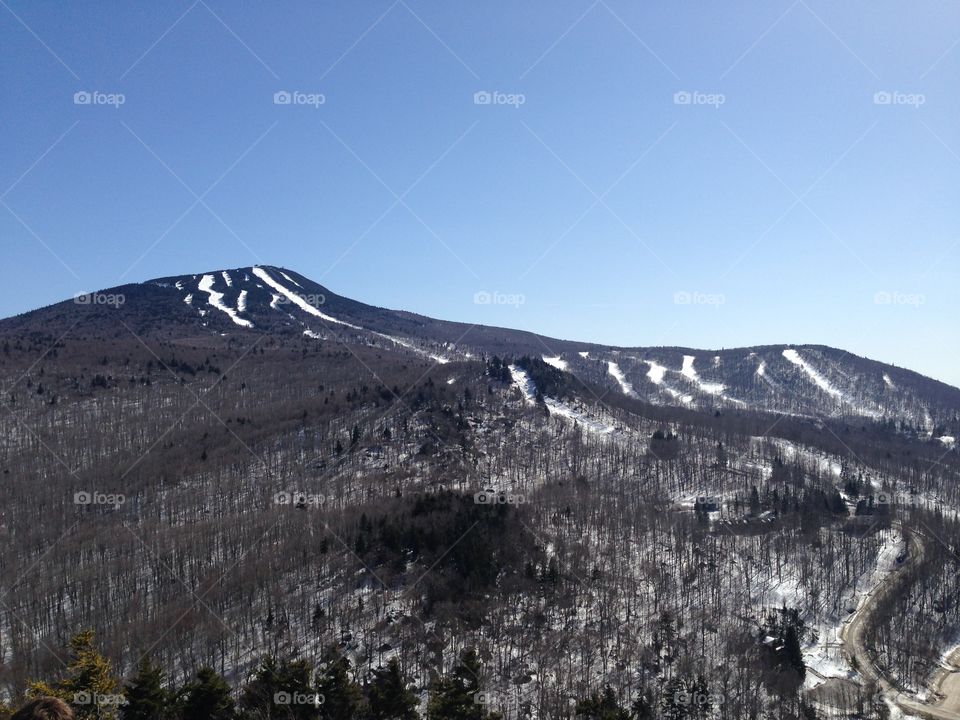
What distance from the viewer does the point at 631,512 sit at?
135875mm

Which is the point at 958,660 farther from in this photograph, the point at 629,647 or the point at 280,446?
the point at 280,446

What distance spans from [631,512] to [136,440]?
446ft

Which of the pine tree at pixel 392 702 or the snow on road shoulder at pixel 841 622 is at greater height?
the pine tree at pixel 392 702

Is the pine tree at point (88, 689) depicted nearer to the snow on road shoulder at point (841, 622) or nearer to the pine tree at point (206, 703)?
the pine tree at point (206, 703)

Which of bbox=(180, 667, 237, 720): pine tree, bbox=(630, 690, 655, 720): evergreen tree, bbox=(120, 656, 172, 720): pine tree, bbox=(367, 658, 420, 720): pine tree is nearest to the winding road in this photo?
bbox=(630, 690, 655, 720): evergreen tree

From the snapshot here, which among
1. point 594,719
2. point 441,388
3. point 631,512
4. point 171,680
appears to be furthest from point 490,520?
point 441,388

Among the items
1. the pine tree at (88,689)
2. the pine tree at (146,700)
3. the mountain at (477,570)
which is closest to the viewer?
the pine tree at (88,689)

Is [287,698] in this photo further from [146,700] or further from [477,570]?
[477,570]

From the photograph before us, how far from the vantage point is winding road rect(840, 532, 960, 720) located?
7662 cm

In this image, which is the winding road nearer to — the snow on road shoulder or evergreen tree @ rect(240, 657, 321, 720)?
the snow on road shoulder

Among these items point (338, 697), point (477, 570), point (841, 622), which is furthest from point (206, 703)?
point (841, 622)

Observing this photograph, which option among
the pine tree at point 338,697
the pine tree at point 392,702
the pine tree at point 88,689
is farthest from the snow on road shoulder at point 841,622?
the pine tree at point 88,689

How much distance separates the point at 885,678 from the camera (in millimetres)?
83875

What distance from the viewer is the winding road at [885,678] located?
7662 centimetres
